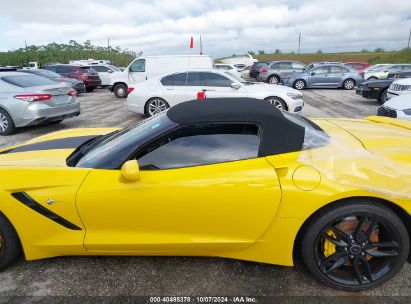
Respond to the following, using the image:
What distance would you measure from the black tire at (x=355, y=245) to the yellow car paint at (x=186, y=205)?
0.10 meters

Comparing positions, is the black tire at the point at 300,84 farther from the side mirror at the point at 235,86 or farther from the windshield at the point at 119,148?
the windshield at the point at 119,148

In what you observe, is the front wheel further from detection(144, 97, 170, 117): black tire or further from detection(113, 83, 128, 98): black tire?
detection(113, 83, 128, 98): black tire

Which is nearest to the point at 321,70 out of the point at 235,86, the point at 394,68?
the point at 394,68

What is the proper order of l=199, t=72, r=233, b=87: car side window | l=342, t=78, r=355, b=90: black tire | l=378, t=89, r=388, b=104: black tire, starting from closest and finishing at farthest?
l=199, t=72, r=233, b=87: car side window < l=378, t=89, r=388, b=104: black tire < l=342, t=78, r=355, b=90: black tire

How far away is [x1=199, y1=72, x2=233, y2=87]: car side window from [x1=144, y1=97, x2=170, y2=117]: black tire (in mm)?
1207

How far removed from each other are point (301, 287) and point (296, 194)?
76cm

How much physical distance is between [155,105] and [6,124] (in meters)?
3.62

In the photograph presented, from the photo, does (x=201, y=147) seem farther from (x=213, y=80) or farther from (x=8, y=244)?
(x=213, y=80)

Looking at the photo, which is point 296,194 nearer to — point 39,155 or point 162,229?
point 162,229

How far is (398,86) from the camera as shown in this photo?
30.4ft

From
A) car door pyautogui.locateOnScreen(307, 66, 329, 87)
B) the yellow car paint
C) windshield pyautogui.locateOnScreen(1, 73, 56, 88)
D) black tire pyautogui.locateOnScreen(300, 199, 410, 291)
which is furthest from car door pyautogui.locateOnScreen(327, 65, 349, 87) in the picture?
black tire pyautogui.locateOnScreen(300, 199, 410, 291)

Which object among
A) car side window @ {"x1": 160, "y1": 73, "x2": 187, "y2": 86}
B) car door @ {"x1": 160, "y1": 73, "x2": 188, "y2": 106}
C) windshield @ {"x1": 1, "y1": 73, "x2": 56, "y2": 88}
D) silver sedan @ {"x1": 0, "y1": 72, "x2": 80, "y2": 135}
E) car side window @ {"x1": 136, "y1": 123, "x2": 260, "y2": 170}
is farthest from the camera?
car side window @ {"x1": 160, "y1": 73, "x2": 187, "y2": 86}

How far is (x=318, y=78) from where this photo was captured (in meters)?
17.0

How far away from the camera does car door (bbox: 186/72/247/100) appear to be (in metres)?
8.08
